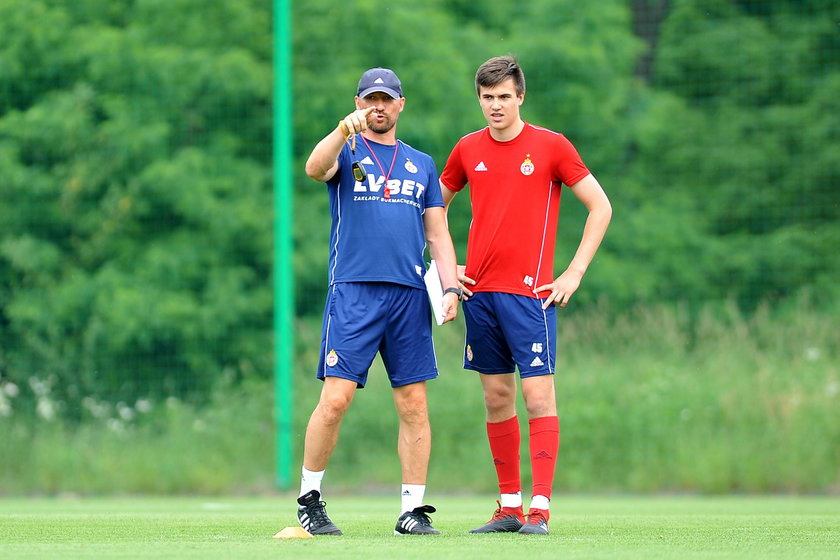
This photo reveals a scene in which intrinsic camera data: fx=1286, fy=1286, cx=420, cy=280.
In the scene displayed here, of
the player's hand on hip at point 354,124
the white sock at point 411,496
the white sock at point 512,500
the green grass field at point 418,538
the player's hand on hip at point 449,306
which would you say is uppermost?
the player's hand on hip at point 354,124

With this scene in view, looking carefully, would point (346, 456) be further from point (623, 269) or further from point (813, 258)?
point (813, 258)

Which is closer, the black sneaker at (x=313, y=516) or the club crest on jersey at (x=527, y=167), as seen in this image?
the black sneaker at (x=313, y=516)

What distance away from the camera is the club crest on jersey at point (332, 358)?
17.4ft

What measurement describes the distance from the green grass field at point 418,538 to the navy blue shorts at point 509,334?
0.73m

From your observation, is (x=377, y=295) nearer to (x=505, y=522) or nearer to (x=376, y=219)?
(x=376, y=219)

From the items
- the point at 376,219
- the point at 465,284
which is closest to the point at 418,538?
the point at 465,284

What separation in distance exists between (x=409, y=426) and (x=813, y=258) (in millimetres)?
6830

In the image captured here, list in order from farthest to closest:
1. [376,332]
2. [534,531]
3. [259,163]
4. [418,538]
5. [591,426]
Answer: [259,163], [591,426], [376,332], [534,531], [418,538]

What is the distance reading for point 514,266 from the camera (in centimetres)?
554

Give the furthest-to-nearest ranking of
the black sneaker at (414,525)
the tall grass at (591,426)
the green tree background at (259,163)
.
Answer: the green tree background at (259,163)
the tall grass at (591,426)
the black sneaker at (414,525)

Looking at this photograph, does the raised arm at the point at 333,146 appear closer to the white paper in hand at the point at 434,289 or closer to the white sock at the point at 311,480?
the white paper in hand at the point at 434,289

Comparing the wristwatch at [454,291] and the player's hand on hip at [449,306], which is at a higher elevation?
the wristwatch at [454,291]

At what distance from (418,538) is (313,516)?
47cm

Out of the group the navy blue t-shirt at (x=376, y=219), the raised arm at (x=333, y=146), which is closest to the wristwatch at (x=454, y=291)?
the navy blue t-shirt at (x=376, y=219)
